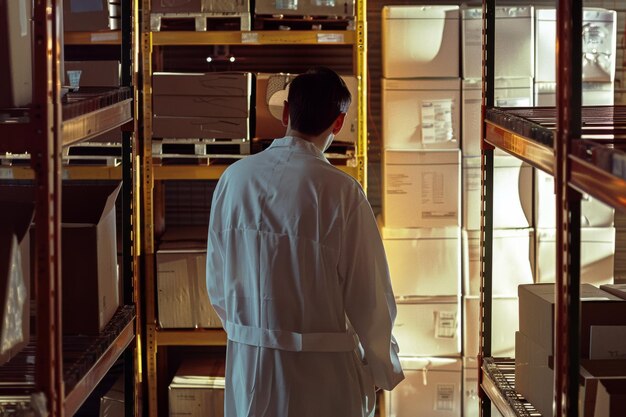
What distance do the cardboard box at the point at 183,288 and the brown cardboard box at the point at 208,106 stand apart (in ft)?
2.69

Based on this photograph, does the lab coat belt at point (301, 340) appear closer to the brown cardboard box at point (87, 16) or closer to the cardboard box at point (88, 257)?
the cardboard box at point (88, 257)

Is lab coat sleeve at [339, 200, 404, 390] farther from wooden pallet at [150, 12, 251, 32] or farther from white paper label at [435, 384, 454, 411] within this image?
white paper label at [435, 384, 454, 411]

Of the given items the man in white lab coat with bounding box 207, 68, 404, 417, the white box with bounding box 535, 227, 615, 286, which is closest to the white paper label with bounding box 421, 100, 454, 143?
A: the white box with bounding box 535, 227, 615, 286

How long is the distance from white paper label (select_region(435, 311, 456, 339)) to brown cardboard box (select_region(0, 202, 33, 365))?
3595 mm

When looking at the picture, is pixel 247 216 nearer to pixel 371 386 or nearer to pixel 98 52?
pixel 371 386

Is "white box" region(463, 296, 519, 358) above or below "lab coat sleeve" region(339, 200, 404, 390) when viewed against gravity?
below

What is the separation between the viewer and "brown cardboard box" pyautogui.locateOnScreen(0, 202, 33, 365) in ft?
9.30

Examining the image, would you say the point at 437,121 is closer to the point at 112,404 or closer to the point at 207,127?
the point at 207,127

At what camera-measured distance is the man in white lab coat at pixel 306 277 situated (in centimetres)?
383


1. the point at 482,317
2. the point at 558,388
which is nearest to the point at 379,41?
the point at 482,317

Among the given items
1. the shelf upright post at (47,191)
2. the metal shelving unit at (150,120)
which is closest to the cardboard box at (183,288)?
the metal shelving unit at (150,120)

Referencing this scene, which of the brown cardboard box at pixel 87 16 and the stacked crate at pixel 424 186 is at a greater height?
the brown cardboard box at pixel 87 16

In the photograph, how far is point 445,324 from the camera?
620 centimetres

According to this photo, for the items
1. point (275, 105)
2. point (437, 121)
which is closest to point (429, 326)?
point (437, 121)
